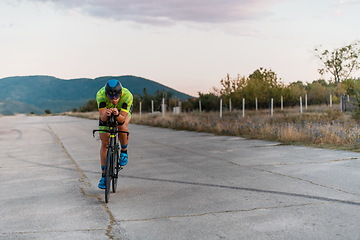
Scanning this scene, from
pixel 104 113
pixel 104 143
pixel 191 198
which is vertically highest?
pixel 104 113

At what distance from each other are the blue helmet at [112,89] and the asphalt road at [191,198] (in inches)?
63.2

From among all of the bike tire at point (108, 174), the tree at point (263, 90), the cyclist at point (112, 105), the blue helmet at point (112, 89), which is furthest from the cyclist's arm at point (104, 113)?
the tree at point (263, 90)

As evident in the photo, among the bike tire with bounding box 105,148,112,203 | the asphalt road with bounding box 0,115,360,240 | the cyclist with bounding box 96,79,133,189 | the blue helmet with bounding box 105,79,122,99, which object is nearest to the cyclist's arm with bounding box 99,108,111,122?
the cyclist with bounding box 96,79,133,189

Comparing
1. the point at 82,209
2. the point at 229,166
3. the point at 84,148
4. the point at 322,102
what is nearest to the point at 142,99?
the point at 322,102

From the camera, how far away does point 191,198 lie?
6477mm

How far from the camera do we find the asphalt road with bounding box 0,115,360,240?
4.82 m

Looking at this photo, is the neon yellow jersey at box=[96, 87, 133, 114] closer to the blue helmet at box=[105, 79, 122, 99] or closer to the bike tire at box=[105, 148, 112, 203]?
the blue helmet at box=[105, 79, 122, 99]

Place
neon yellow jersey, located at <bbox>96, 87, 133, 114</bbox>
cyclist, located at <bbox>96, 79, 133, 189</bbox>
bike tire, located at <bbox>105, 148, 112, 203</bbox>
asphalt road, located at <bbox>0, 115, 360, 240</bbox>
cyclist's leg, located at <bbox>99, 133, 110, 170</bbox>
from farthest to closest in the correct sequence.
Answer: cyclist's leg, located at <bbox>99, 133, 110, 170</bbox>
neon yellow jersey, located at <bbox>96, 87, 133, 114</bbox>
cyclist, located at <bbox>96, 79, 133, 189</bbox>
bike tire, located at <bbox>105, 148, 112, 203</bbox>
asphalt road, located at <bbox>0, 115, 360, 240</bbox>

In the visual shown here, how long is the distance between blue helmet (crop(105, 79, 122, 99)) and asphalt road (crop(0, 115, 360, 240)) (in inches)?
63.2

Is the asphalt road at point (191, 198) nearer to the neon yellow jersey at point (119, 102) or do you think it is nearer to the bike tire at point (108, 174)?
the bike tire at point (108, 174)

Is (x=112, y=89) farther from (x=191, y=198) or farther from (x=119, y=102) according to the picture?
(x=191, y=198)

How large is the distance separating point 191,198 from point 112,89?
2023 mm

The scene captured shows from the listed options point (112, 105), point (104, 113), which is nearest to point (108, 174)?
point (104, 113)

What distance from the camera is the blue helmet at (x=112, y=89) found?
6.33 m
